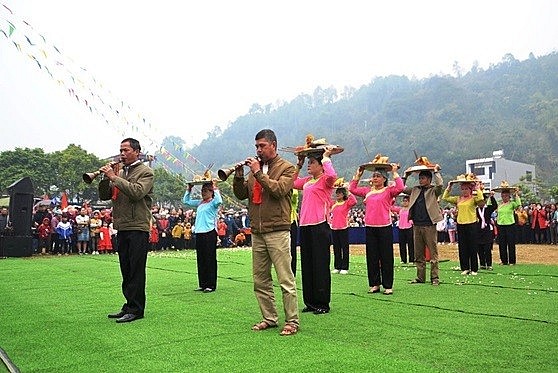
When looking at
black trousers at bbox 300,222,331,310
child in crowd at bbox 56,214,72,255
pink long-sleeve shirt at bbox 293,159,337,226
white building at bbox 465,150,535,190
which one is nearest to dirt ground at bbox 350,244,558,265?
pink long-sleeve shirt at bbox 293,159,337,226

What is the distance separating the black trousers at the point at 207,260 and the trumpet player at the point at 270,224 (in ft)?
11.3

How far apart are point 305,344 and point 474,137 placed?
87.8 m

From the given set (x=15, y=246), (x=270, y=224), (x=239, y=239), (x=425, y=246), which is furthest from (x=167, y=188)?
(x=270, y=224)

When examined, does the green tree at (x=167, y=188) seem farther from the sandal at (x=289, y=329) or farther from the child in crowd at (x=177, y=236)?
the sandal at (x=289, y=329)

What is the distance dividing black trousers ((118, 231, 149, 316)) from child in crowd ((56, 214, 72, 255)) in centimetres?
1563

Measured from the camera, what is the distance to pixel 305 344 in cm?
485

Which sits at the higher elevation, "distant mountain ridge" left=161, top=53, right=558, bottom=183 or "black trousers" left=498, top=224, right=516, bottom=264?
"distant mountain ridge" left=161, top=53, right=558, bottom=183

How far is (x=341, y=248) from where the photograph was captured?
40.4 ft

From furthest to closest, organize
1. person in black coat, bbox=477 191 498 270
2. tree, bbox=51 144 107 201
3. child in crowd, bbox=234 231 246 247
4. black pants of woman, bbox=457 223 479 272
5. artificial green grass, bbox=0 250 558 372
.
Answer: tree, bbox=51 144 107 201 → child in crowd, bbox=234 231 246 247 → person in black coat, bbox=477 191 498 270 → black pants of woman, bbox=457 223 479 272 → artificial green grass, bbox=0 250 558 372

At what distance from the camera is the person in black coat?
41.6ft

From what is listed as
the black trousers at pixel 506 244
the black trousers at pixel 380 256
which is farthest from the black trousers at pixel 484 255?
the black trousers at pixel 380 256

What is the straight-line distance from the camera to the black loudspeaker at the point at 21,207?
18938 millimetres

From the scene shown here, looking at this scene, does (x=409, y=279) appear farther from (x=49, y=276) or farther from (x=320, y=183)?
(x=49, y=276)

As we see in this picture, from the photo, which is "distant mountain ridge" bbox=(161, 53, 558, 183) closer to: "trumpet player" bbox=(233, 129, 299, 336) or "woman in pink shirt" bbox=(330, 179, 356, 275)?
"woman in pink shirt" bbox=(330, 179, 356, 275)
